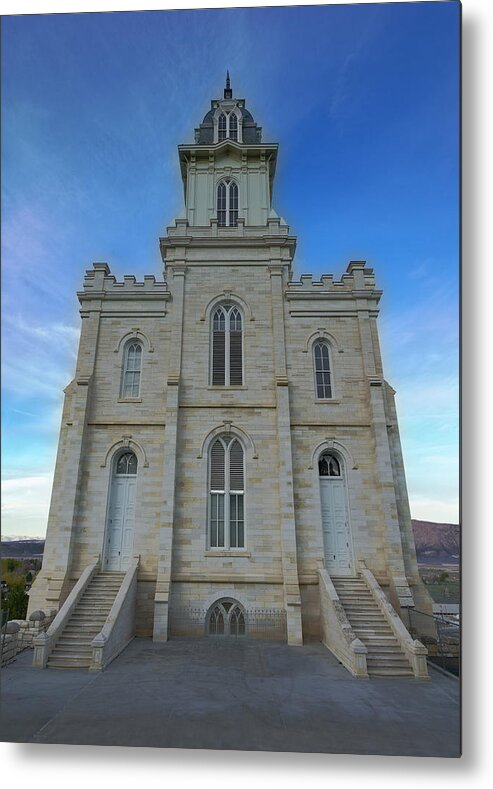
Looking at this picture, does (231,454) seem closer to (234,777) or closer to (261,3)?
(234,777)

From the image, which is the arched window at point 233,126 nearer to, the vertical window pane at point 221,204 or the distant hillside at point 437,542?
the vertical window pane at point 221,204

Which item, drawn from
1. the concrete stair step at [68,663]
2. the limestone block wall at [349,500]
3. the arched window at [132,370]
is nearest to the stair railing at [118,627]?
the concrete stair step at [68,663]

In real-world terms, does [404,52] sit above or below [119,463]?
above

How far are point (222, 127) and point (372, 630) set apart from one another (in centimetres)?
1576

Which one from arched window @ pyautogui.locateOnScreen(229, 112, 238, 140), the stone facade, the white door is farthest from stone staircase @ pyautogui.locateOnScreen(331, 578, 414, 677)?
arched window @ pyautogui.locateOnScreen(229, 112, 238, 140)

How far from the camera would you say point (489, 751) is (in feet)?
16.5

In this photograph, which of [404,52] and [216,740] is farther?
[404,52]

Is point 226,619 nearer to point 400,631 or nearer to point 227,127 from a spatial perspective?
point 400,631

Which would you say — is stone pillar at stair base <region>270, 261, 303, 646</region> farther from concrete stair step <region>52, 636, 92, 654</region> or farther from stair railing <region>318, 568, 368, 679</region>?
concrete stair step <region>52, 636, 92, 654</region>

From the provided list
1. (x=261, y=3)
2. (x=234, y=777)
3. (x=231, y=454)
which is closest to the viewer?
(x=234, y=777)

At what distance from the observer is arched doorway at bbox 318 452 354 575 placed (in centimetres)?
1089

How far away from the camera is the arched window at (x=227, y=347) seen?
12.3 metres

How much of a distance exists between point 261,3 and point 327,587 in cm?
1050

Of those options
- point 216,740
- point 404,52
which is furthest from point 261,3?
point 216,740
